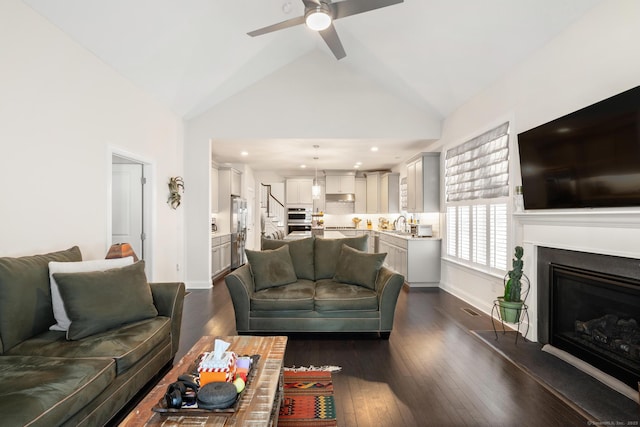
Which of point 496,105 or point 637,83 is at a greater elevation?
point 496,105

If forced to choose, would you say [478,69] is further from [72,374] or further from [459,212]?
[72,374]

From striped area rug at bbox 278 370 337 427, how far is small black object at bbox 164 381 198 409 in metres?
0.79

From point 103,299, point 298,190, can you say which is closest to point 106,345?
point 103,299

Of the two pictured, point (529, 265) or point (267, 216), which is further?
point (267, 216)

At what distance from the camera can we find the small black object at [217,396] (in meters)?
1.48

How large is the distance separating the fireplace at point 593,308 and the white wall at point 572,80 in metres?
0.17

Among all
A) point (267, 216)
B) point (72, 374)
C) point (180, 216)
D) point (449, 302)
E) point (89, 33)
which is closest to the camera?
point (72, 374)

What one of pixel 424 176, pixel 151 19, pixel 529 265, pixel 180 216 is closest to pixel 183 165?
pixel 180 216

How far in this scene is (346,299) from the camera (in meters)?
3.43

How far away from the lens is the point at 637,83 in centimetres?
236

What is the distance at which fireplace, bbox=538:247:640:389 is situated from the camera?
7.97 ft

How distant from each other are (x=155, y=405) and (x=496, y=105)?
4.58 m

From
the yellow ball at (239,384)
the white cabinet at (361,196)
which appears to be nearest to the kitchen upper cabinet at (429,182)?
the white cabinet at (361,196)

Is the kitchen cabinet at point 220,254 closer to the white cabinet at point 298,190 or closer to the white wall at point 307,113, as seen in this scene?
the white wall at point 307,113
